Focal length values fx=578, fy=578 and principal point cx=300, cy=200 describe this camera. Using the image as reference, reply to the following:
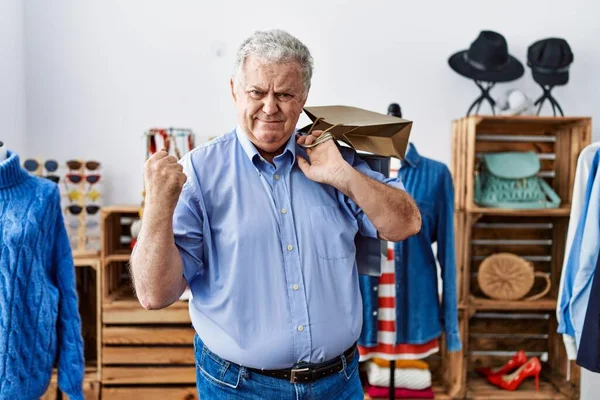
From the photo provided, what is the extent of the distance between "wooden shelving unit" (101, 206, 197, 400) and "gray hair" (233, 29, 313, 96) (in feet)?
5.28

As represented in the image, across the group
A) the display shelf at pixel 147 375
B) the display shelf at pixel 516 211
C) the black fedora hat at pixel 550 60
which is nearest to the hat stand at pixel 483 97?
the black fedora hat at pixel 550 60

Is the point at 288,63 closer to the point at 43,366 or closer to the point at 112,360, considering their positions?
the point at 43,366

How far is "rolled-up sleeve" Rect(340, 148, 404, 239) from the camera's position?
4.80ft

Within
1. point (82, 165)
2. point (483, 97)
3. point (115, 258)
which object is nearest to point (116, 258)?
point (115, 258)

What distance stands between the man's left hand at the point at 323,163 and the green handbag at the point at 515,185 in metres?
1.66

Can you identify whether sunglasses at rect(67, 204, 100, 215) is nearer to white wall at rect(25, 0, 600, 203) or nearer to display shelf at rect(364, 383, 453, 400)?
white wall at rect(25, 0, 600, 203)

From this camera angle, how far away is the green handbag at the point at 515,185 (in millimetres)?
2826

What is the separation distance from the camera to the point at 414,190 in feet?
7.93

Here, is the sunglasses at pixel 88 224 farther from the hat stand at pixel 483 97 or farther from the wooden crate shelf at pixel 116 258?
the hat stand at pixel 483 97

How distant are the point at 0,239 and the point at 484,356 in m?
2.54

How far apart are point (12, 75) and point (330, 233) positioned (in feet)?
7.47

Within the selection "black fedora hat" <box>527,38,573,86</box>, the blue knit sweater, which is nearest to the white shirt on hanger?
"black fedora hat" <box>527,38,573,86</box>

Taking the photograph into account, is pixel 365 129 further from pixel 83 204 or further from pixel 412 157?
pixel 83 204

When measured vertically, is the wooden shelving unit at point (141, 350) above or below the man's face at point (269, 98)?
below
